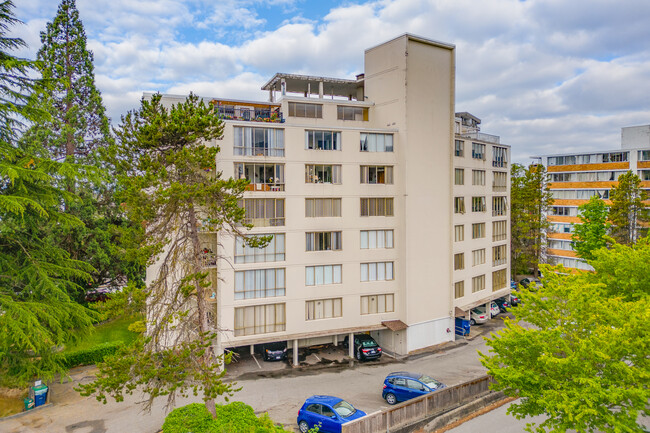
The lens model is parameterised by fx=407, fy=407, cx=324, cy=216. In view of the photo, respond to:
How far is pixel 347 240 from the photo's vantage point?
2870 cm

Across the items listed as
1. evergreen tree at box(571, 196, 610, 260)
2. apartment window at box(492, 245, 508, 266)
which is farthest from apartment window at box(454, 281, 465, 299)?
evergreen tree at box(571, 196, 610, 260)

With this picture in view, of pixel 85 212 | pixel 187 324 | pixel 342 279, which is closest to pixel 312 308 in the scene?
pixel 342 279

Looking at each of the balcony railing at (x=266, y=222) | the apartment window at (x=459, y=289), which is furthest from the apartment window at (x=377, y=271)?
the apartment window at (x=459, y=289)

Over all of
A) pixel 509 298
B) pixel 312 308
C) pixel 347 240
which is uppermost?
pixel 347 240

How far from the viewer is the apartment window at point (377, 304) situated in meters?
29.2

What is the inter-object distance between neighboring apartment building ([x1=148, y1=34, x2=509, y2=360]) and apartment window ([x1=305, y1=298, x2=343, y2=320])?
75mm

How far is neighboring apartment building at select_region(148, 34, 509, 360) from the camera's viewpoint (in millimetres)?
26297

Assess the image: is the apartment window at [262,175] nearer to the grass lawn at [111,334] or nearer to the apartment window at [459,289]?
the grass lawn at [111,334]

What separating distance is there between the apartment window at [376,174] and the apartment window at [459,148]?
→ 24.8 ft

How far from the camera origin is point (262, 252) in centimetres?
2653

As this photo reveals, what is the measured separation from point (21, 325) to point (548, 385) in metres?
19.8

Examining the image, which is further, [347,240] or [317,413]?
[347,240]

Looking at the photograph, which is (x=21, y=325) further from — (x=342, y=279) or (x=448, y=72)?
(x=448, y=72)

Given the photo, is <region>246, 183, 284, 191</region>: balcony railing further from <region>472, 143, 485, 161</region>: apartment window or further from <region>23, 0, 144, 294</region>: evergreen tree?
<region>472, 143, 485, 161</region>: apartment window
